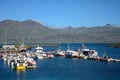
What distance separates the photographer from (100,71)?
50.5m

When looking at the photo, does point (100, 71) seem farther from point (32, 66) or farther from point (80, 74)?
point (32, 66)

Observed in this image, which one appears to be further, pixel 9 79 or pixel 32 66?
pixel 32 66

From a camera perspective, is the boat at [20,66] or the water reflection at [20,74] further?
the boat at [20,66]

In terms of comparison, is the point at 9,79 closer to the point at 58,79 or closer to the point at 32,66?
the point at 58,79

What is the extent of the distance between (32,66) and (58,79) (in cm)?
1118

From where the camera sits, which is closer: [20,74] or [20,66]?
[20,74]

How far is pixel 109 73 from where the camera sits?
48.4 meters

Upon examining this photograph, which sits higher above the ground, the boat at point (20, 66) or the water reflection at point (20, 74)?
the boat at point (20, 66)

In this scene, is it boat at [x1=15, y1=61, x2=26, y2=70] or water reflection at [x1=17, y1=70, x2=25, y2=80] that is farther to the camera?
boat at [x1=15, y1=61, x2=26, y2=70]

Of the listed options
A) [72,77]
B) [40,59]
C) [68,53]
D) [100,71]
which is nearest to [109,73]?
[100,71]

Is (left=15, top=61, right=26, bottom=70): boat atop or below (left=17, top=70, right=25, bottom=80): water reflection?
atop

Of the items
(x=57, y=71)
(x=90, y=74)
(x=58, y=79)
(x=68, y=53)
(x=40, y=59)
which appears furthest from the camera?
(x=68, y=53)

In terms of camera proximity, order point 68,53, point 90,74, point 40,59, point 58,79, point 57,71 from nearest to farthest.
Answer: point 58,79 < point 90,74 < point 57,71 < point 40,59 < point 68,53

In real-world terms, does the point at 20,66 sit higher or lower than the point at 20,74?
higher
